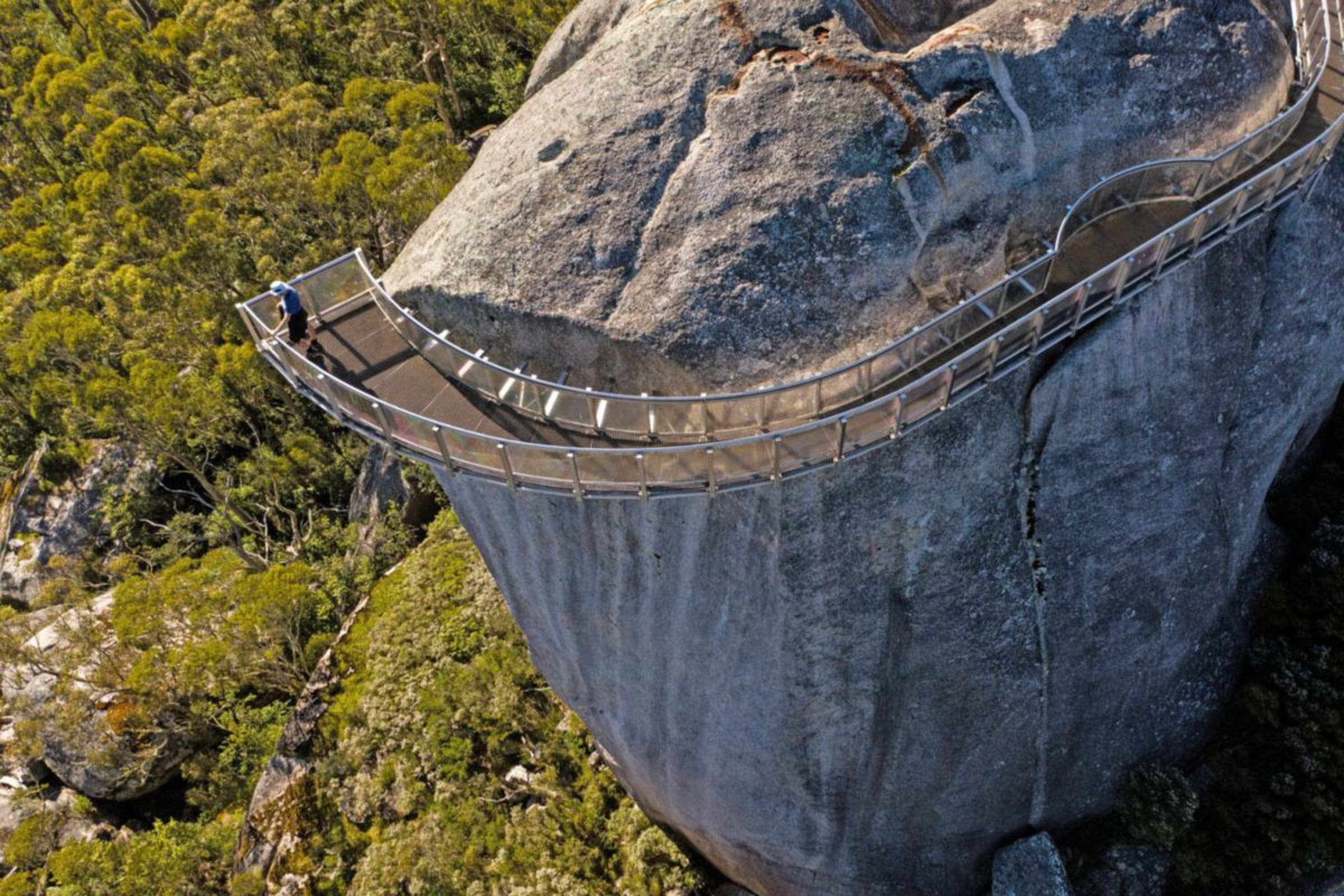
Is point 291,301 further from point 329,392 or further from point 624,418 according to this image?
point 624,418

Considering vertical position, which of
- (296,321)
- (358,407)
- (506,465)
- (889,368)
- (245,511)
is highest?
(296,321)

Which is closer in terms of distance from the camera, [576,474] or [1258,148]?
[576,474]

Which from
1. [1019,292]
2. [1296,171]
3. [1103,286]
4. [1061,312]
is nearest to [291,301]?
[1019,292]

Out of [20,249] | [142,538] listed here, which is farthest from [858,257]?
[20,249]

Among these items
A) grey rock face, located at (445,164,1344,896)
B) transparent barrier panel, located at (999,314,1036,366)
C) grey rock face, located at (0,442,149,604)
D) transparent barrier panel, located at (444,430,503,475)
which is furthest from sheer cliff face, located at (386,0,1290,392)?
grey rock face, located at (0,442,149,604)

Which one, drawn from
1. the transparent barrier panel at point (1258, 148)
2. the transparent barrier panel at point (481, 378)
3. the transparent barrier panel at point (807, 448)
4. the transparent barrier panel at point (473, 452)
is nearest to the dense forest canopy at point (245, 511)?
the transparent barrier panel at point (481, 378)

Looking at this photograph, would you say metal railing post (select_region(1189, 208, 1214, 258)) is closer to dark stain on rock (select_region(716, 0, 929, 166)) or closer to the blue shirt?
dark stain on rock (select_region(716, 0, 929, 166))

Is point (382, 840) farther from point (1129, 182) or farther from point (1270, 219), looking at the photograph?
point (1270, 219)
